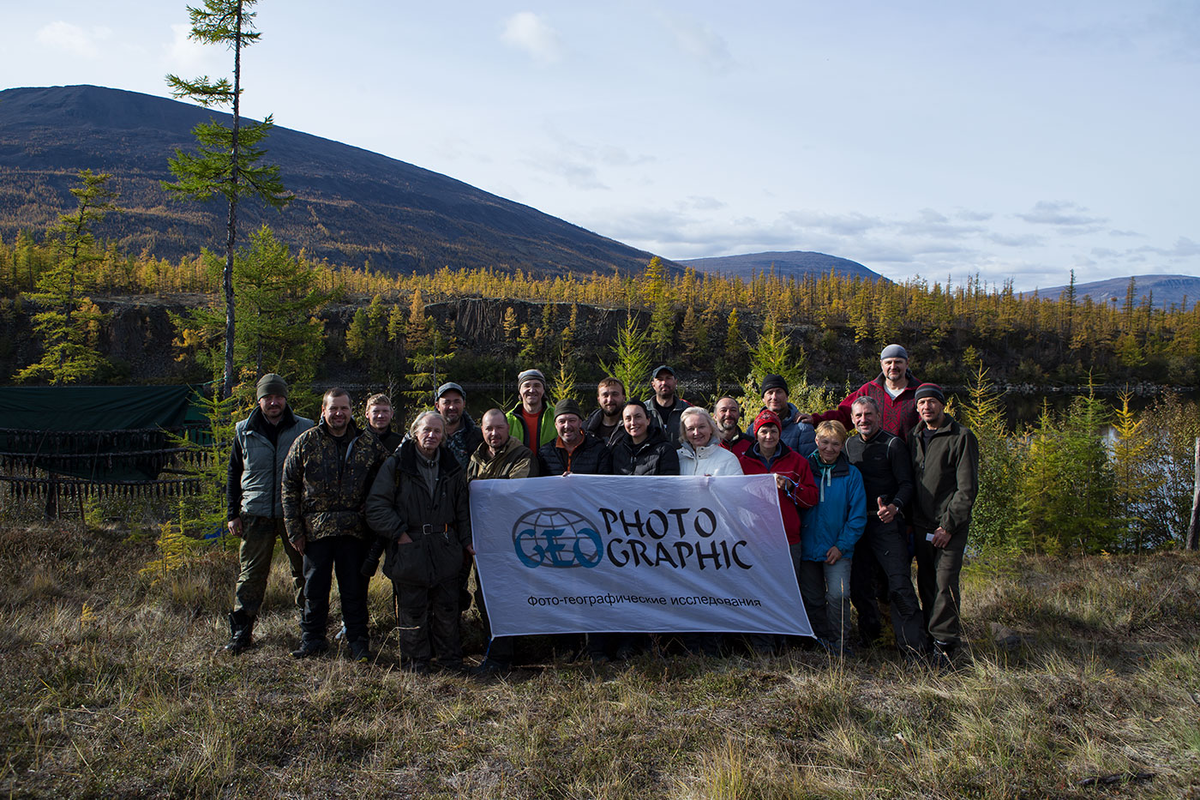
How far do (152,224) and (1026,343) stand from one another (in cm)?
15169

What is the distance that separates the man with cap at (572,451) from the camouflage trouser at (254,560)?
6.73 feet

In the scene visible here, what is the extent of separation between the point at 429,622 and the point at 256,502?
161 cm

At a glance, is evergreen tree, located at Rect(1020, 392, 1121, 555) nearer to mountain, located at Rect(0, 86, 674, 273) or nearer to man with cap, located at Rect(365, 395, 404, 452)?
man with cap, located at Rect(365, 395, 404, 452)

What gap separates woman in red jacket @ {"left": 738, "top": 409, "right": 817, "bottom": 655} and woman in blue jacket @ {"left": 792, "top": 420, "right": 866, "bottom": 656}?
0.33 ft

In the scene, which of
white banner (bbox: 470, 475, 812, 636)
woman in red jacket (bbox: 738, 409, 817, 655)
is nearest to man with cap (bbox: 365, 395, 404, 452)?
white banner (bbox: 470, 475, 812, 636)

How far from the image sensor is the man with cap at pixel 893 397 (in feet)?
17.2

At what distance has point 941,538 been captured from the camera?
464cm

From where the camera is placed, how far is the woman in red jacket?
15.8ft

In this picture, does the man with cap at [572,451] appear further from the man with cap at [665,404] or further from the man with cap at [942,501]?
the man with cap at [942,501]

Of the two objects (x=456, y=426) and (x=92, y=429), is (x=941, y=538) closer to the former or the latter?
(x=456, y=426)

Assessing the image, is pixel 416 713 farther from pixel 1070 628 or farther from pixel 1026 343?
pixel 1026 343

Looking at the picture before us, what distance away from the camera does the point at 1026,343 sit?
3083 inches

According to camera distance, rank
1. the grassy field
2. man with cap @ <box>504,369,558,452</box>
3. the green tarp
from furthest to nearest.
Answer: the green tarp
man with cap @ <box>504,369,558,452</box>
the grassy field

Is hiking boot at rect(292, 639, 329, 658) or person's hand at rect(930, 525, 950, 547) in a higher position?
person's hand at rect(930, 525, 950, 547)
